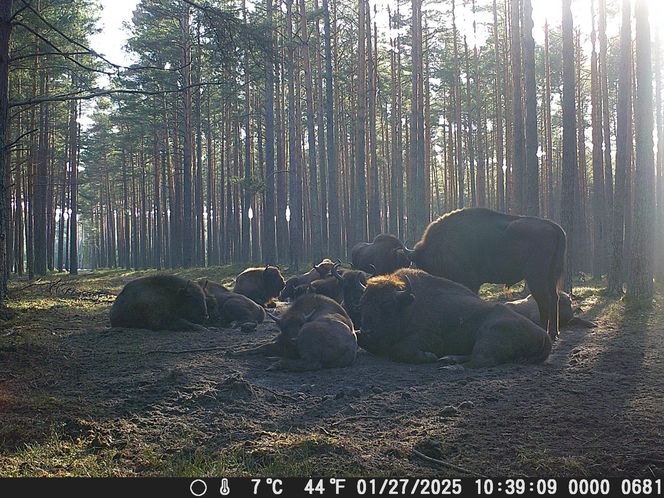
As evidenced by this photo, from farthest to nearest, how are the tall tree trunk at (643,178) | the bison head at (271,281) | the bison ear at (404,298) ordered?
the bison head at (271,281) → the tall tree trunk at (643,178) → the bison ear at (404,298)

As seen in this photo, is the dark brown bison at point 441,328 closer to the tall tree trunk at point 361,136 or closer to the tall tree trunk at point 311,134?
the tall tree trunk at point 361,136

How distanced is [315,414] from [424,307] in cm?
332

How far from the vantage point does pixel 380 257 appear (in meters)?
15.1

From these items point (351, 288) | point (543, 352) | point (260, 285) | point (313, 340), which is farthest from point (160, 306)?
point (543, 352)

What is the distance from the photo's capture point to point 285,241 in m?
34.2

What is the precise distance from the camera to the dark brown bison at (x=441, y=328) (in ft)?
25.3

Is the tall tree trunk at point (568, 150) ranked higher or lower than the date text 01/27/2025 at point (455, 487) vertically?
higher

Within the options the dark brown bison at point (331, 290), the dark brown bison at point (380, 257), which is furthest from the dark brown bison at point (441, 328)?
the dark brown bison at point (380, 257)

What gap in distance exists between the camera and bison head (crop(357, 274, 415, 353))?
8398 mm

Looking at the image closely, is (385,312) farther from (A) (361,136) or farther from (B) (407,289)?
(A) (361,136)

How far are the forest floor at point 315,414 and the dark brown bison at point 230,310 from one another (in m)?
2.66

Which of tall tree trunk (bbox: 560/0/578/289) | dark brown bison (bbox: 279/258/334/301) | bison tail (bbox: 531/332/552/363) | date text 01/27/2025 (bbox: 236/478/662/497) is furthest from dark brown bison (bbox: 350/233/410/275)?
date text 01/27/2025 (bbox: 236/478/662/497)

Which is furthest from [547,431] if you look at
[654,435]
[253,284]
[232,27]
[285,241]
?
[285,241]

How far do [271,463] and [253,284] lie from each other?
11651mm
